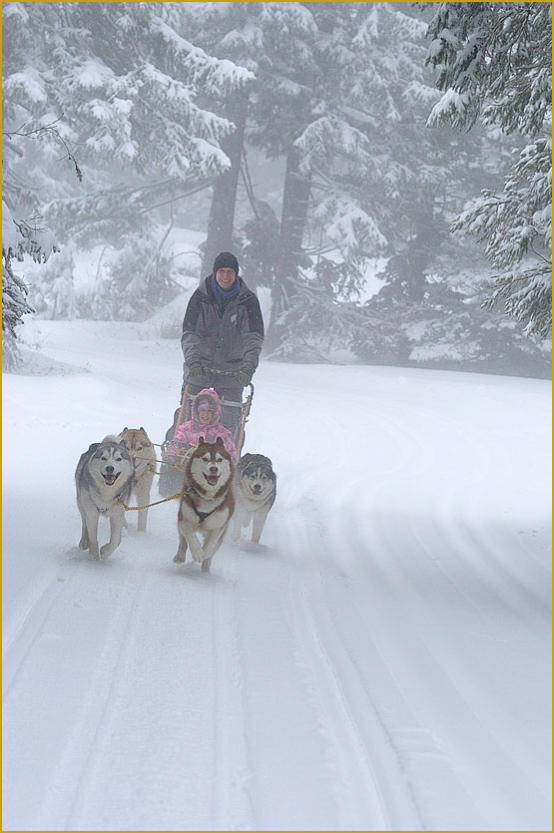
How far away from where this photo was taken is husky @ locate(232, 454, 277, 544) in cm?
684

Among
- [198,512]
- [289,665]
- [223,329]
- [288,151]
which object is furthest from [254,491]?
[288,151]

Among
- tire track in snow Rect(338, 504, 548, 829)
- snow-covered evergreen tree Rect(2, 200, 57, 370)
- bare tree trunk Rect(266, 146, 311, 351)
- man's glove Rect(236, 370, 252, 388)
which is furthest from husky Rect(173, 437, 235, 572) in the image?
bare tree trunk Rect(266, 146, 311, 351)

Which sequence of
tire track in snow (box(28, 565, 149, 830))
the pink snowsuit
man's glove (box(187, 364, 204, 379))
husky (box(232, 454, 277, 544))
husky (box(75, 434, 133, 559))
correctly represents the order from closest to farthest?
tire track in snow (box(28, 565, 149, 830)) < husky (box(75, 434, 133, 559)) < husky (box(232, 454, 277, 544)) < the pink snowsuit < man's glove (box(187, 364, 204, 379))

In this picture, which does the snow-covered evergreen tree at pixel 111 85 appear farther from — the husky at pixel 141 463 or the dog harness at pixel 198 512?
the dog harness at pixel 198 512

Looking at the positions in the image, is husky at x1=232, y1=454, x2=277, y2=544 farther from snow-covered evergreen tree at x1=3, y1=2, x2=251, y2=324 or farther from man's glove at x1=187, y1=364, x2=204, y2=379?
snow-covered evergreen tree at x1=3, y1=2, x2=251, y2=324

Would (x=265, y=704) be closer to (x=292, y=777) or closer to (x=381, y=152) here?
(x=292, y=777)


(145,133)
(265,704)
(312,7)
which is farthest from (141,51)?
(265,704)

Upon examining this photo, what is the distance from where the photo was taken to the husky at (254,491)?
6.84m

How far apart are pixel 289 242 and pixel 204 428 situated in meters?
18.6

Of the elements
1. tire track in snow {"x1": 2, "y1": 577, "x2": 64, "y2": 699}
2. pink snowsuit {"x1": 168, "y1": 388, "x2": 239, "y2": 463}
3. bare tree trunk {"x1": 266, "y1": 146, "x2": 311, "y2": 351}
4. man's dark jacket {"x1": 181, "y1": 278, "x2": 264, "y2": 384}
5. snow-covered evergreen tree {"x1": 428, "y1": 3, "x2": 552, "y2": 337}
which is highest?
bare tree trunk {"x1": 266, "y1": 146, "x2": 311, "y2": 351}

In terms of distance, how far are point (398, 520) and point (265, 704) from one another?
15.9ft

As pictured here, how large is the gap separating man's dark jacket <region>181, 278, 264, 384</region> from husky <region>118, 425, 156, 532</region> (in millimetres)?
1069

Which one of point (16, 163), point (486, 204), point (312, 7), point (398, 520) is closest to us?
point (486, 204)

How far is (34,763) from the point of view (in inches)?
131
